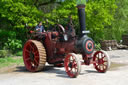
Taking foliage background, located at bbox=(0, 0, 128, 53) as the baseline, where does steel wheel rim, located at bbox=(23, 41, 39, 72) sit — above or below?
below

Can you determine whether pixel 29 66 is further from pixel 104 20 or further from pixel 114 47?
pixel 114 47

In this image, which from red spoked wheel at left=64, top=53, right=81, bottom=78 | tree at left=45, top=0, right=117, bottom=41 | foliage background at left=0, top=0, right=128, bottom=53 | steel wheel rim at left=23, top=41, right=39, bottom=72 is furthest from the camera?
tree at left=45, top=0, right=117, bottom=41

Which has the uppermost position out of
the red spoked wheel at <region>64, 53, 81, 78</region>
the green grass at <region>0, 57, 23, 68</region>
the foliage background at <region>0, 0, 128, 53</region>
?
the foliage background at <region>0, 0, 128, 53</region>

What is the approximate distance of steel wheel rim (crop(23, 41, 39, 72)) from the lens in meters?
8.32

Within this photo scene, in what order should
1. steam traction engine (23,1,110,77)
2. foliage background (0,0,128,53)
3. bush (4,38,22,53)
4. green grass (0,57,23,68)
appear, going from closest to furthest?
steam traction engine (23,1,110,77) < green grass (0,57,23,68) < foliage background (0,0,128,53) < bush (4,38,22,53)

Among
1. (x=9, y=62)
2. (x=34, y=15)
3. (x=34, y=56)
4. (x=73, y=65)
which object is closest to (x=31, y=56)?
(x=34, y=56)

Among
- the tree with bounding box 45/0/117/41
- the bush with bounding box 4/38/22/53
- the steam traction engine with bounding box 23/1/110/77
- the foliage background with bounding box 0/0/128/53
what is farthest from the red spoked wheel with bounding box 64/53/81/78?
the bush with bounding box 4/38/22/53

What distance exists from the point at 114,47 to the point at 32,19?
7263 millimetres

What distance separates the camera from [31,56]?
8672mm

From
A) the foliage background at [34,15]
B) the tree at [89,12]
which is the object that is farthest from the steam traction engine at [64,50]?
the tree at [89,12]

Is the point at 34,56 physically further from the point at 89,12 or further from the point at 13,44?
the point at 89,12

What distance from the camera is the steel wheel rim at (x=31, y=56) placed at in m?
8.32

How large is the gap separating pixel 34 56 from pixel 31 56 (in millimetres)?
259

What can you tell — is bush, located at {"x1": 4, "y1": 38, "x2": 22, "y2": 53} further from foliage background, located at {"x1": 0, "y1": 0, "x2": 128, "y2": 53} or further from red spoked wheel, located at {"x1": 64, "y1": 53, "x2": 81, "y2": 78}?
red spoked wheel, located at {"x1": 64, "y1": 53, "x2": 81, "y2": 78}
